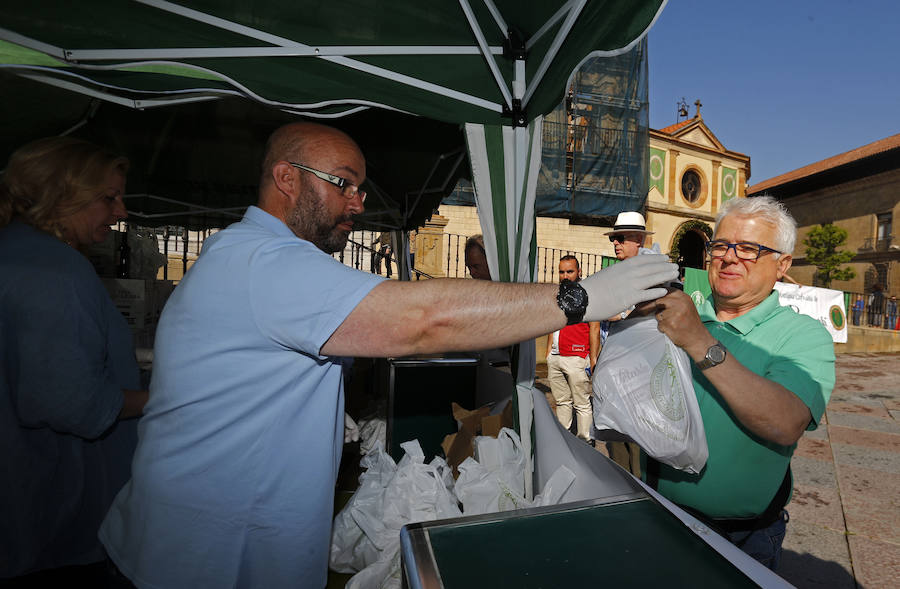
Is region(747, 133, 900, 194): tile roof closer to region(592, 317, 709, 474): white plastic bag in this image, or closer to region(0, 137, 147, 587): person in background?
region(592, 317, 709, 474): white plastic bag

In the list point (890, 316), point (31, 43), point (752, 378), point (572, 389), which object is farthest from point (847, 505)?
point (890, 316)

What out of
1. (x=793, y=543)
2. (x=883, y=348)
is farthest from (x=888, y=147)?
(x=793, y=543)

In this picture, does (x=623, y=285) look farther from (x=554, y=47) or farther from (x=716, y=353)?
(x=554, y=47)

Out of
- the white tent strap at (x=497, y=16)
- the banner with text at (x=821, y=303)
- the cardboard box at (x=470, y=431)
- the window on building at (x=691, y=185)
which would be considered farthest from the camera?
the window on building at (x=691, y=185)

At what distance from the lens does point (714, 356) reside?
1.44m

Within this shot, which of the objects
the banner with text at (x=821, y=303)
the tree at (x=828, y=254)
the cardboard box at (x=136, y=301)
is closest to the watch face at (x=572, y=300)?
the cardboard box at (x=136, y=301)

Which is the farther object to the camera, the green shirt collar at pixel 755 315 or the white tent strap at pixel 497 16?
the white tent strap at pixel 497 16

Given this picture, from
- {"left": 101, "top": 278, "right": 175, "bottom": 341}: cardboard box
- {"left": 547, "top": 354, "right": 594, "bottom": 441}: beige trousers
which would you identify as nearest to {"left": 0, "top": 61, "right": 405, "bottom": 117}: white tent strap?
{"left": 101, "top": 278, "right": 175, "bottom": 341}: cardboard box

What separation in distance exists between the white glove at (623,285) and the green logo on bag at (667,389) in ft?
1.08

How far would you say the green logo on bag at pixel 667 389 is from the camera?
153cm

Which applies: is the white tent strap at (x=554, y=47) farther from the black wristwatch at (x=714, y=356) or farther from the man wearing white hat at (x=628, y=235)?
the man wearing white hat at (x=628, y=235)

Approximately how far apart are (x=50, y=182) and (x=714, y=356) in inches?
95.4

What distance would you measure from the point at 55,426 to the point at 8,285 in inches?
18.8

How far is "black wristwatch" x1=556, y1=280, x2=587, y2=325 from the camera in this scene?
1.22 metres
